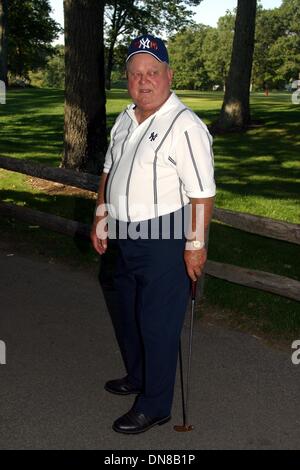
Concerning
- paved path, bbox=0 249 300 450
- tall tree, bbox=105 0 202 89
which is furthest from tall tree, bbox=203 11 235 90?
paved path, bbox=0 249 300 450

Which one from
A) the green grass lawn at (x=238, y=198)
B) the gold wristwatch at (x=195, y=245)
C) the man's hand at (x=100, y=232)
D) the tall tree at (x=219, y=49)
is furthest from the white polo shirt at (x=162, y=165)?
the tall tree at (x=219, y=49)

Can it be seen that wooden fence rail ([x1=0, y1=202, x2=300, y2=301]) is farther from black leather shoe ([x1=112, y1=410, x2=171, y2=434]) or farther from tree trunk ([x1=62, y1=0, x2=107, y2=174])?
tree trunk ([x1=62, y1=0, x2=107, y2=174])

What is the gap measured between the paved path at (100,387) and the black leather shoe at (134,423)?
5 centimetres

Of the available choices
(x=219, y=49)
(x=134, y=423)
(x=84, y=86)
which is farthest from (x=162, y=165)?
(x=219, y=49)

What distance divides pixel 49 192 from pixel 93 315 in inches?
203

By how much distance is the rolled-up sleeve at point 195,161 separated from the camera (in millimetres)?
3275

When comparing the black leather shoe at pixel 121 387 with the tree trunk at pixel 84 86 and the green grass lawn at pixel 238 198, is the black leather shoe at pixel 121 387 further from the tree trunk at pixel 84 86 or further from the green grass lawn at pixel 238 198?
the tree trunk at pixel 84 86

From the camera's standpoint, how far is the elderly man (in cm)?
333

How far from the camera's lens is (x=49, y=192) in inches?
406

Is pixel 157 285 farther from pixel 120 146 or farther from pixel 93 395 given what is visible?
pixel 93 395

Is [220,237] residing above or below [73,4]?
below

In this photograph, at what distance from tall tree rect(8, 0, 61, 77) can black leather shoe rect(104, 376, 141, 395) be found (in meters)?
48.4

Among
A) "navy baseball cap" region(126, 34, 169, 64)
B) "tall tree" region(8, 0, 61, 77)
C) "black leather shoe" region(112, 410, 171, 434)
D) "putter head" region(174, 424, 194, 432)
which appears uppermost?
"tall tree" region(8, 0, 61, 77)

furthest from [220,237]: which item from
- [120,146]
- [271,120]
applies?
[271,120]
